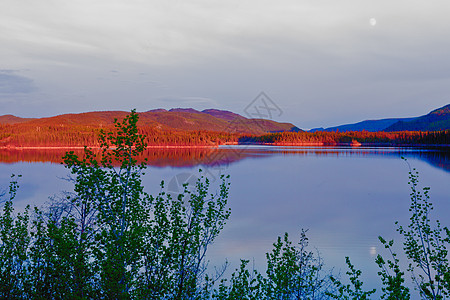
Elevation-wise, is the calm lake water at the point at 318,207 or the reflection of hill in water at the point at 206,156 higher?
the reflection of hill in water at the point at 206,156

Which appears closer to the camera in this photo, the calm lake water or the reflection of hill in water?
the calm lake water

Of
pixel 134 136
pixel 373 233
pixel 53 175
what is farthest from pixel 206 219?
pixel 53 175

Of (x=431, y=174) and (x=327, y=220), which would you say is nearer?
(x=327, y=220)

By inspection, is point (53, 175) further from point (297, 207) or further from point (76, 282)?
point (76, 282)

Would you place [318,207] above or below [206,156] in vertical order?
below

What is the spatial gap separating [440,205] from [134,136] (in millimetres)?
42272

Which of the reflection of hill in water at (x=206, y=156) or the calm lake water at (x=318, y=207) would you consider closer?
the calm lake water at (x=318, y=207)

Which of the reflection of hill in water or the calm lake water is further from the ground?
the reflection of hill in water

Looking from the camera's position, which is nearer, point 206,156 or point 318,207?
point 318,207

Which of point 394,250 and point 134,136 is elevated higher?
point 134,136

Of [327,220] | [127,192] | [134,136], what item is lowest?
[327,220]

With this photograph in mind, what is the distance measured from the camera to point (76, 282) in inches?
322

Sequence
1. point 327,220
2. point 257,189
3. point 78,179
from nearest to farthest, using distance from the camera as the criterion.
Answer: point 78,179 < point 327,220 < point 257,189

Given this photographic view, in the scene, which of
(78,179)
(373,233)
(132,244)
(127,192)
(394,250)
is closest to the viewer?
(132,244)
